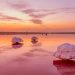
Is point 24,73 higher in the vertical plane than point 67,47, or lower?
lower

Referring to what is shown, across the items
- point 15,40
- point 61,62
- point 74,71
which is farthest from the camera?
point 15,40

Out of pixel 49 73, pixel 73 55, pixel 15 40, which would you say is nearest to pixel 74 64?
pixel 73 55

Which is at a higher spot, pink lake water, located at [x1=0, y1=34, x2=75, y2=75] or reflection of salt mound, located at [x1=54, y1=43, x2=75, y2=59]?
reflection of salt mound, located at [x1=54, y1=43, x2=75, y2=59]

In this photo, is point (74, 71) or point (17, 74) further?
point (74, 71)

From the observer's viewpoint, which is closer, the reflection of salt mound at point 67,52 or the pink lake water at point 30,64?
the pink lake water at point 30,64

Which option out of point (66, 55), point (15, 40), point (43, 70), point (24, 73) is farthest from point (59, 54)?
point (15, 40)

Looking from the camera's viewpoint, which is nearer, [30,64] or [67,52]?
[67,52]

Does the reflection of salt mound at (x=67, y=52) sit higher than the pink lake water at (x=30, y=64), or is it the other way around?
the reflection of salt mound at (x=67, y=52)

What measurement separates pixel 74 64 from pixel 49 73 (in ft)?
8.22

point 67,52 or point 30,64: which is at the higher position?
point 67,52

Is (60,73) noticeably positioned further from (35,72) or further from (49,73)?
(35,72)

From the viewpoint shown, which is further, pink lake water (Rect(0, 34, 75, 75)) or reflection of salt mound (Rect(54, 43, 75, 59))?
reflection of salt mound (Rect(54, 43, 75, 59))

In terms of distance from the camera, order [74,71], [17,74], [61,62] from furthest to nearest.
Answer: [61,62] → [74,71] → [17,74]

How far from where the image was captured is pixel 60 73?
8.13 meters
